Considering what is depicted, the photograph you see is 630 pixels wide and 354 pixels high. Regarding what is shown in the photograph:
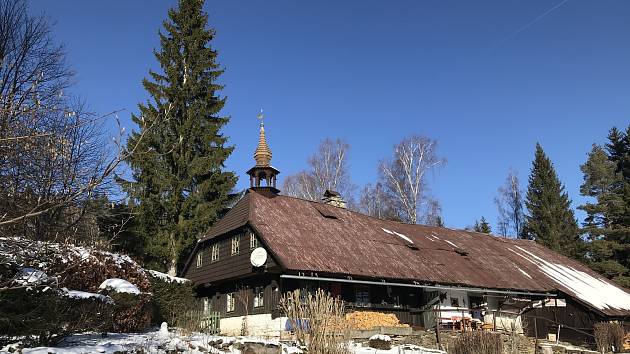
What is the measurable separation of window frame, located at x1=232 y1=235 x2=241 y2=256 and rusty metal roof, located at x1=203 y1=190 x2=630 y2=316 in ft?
2.04

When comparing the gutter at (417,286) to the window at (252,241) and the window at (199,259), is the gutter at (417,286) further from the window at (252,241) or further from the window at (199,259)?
the window at (199,259)

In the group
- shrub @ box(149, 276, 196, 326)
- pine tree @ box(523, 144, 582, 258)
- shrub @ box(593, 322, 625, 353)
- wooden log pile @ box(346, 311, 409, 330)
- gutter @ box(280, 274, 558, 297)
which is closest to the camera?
gutter @ box(280, 274, 558, 297)

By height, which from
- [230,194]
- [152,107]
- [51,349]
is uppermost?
[152,107]

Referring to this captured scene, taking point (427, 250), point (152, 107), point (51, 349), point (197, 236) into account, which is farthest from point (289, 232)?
point (51, 349)

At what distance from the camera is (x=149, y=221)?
29031 millimetres

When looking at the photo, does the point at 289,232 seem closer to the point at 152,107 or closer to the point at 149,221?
the point at 149,221

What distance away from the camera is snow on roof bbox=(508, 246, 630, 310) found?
30.0 m

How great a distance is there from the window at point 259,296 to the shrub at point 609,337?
630 inches

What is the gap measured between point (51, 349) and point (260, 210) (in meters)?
15.7

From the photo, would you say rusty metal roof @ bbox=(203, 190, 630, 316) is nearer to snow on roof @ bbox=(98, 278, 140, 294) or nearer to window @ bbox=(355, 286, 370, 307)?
window @ bbox=(355, 286, 370, 307)

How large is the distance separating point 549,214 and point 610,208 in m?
8.54

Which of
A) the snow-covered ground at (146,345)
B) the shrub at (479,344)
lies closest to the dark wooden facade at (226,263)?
the snow-covered ground at (146,345)

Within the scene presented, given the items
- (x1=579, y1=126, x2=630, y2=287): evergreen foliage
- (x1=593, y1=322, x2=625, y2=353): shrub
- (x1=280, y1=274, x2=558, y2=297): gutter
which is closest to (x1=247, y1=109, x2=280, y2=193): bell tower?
(x1=280, y1=274, x2=558, y2=297): gutter

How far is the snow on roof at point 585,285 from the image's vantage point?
98.3 feet
